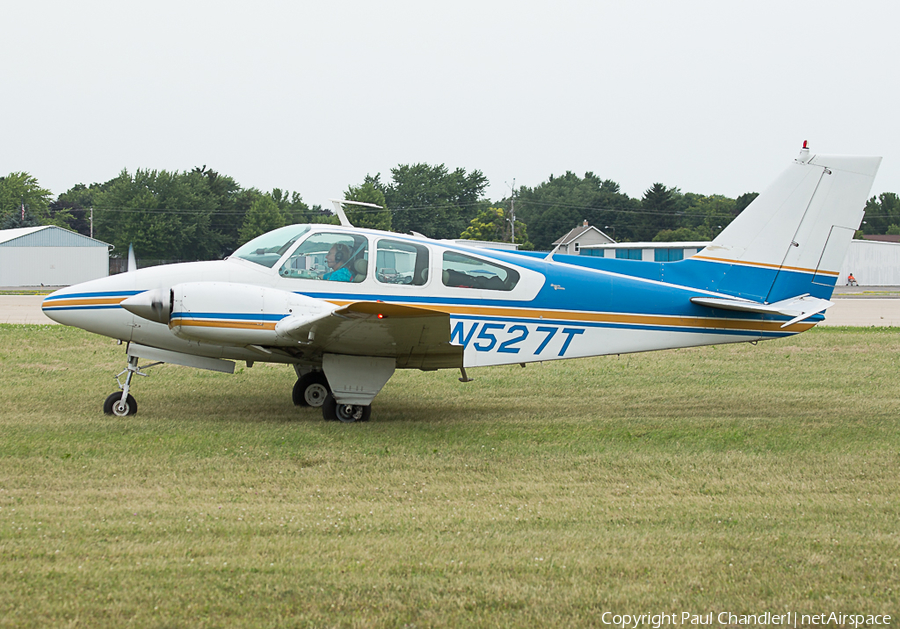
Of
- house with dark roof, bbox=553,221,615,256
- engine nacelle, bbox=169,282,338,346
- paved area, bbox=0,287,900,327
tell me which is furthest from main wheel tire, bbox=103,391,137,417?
house with dark roof, bbox=553,221,615,256

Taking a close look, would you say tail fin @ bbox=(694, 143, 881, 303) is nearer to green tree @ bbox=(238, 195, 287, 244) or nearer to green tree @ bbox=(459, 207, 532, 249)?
green tree @ bbox=(238, 195, 287, 244)

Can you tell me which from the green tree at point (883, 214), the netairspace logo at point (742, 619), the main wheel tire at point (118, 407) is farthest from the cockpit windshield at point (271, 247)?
the green tree at point (883, 214)

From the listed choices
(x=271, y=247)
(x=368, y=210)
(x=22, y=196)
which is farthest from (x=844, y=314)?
(x=22, y=196)

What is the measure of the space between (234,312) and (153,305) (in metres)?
0.85

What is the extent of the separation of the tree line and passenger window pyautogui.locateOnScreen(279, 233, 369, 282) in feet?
116

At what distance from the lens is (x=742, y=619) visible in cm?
379

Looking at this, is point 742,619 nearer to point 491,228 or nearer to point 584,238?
point 491,228

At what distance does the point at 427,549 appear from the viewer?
4.65 meters

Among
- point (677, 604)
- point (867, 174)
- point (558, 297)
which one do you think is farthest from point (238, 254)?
point (867, 174)

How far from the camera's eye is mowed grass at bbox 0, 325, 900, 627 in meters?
3.95

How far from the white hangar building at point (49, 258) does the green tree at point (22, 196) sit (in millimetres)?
29230

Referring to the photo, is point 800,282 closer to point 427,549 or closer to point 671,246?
point 427,549

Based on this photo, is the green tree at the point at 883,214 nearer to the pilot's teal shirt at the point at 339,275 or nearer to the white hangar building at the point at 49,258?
the white hangar building at the point at 49,258

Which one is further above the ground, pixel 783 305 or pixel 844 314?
pixel 783 305
